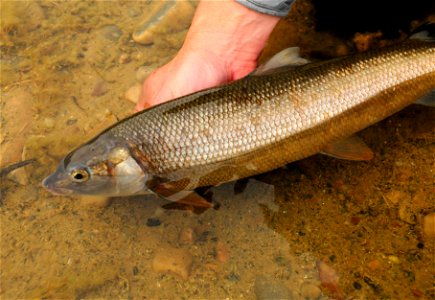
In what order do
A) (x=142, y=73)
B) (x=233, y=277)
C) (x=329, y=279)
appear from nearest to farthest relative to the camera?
(x=329, y=279) < (x=233, y=277) < (x=142, y=73)

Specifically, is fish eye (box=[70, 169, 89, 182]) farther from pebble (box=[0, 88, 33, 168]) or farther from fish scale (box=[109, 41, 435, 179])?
pebble (box=[0, 88, 33, 168])

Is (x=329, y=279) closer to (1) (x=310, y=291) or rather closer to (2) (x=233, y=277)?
(1) (x=310, y=291)

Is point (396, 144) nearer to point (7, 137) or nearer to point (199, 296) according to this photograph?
point (199, 296)

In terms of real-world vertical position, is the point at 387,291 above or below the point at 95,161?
below

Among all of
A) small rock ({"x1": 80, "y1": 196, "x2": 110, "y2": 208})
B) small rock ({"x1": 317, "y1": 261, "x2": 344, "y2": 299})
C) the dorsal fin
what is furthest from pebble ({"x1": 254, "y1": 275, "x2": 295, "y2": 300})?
the dorsal fin

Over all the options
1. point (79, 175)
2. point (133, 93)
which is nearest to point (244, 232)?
point (79, 175)

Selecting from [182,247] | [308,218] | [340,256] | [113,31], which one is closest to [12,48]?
[113,31]

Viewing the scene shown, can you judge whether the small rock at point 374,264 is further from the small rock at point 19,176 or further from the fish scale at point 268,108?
the small rock at point 19,176
